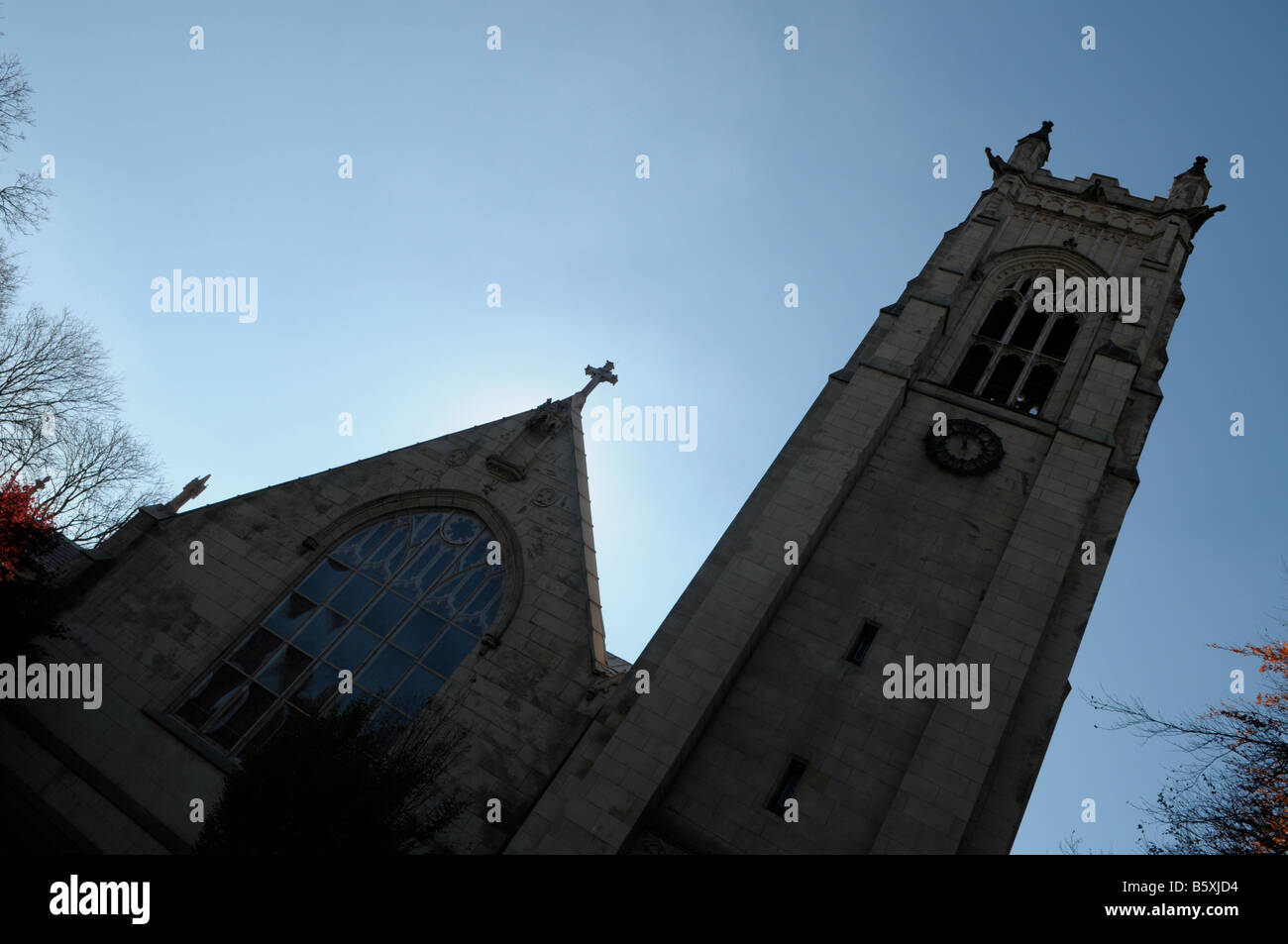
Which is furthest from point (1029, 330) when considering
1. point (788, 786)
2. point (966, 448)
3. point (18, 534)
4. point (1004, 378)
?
point (18, 534)

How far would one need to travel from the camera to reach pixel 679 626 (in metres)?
16.3

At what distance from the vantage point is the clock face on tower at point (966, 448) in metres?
19.2

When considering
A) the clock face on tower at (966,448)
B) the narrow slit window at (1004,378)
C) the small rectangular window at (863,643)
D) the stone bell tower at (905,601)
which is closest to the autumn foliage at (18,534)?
the stone bell tower at (905,601)

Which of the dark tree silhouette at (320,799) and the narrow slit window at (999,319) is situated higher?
the narrow slit window at (999,319)

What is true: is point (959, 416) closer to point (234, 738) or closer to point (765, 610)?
point (765, 610)

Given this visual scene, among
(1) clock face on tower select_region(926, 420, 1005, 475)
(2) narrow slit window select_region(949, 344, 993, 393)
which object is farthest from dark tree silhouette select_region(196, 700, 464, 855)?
(2) narrow slit window select_region(949, 344, 993, 393)

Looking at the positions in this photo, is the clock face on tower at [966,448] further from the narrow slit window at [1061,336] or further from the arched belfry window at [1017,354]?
the narrow slit window at [1061,336]

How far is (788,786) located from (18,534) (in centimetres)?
1554

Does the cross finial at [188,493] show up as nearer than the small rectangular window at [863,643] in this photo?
No

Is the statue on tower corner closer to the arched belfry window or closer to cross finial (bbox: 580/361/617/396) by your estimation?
the arched belfry window

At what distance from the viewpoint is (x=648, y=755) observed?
1387 cm

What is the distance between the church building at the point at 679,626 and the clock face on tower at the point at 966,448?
65 millimetres
